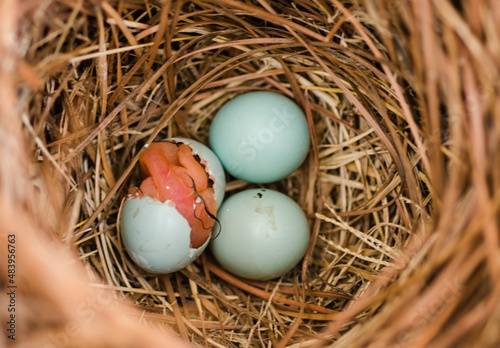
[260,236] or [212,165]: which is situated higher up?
[212,165]

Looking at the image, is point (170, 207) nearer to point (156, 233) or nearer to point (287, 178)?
point (156, 233)

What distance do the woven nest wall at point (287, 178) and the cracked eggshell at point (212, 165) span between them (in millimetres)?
110

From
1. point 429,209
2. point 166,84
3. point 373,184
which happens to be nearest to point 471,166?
point 429,209

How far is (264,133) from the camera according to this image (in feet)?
3.47

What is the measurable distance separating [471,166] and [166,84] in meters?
0.73

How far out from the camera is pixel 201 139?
4.09 feet

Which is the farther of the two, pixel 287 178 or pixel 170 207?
pixel 287 178

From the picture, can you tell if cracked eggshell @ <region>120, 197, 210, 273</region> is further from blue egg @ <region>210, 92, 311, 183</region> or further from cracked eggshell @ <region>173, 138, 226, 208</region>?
blue egg @ <region>210, 92, 311, 183</region>

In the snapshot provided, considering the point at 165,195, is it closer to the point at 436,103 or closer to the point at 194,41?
the point at 194,41

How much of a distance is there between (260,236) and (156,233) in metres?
0.25

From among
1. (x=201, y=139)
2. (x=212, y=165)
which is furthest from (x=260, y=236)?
(x=201, y=139)

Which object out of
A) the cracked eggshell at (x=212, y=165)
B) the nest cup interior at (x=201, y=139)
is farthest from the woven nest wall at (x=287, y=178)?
the cracked eggshell at (x=212, y=165)

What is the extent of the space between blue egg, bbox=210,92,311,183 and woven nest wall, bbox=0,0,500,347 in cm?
8

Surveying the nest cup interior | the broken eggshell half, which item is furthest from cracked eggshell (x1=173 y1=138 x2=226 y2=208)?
the nest cup interior
